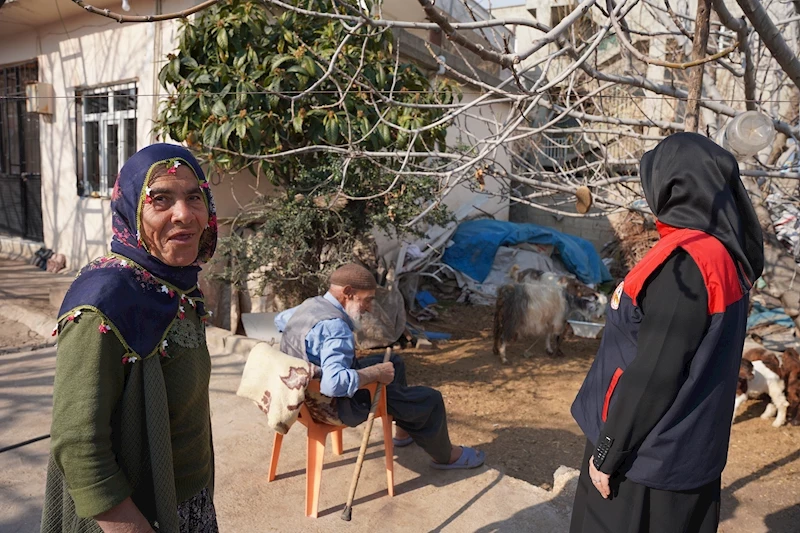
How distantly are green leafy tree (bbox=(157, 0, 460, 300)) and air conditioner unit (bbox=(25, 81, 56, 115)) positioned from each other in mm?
3913

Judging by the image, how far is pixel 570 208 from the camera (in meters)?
14.0

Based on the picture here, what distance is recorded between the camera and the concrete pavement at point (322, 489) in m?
3.05

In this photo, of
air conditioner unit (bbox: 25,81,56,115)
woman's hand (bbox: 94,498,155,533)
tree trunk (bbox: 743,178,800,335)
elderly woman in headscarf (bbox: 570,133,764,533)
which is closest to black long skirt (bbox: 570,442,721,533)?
elderly woman in headscarf (bbox: 570,133,764,533)

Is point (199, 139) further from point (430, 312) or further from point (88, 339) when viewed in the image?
point (88, 339)

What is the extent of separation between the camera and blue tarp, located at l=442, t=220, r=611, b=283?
32.5ft

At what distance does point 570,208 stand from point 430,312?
721 centimetres

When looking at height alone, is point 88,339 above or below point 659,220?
below

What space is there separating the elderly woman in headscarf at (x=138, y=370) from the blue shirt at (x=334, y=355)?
1259 mm

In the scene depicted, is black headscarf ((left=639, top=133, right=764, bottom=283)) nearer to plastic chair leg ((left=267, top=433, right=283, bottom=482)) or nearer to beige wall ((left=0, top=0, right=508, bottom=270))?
plastic chair leg ((left=267, top=433, right=283, bottom=482))

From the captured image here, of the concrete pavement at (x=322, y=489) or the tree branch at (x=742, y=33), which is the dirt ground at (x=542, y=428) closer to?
the concrete pavement at (x=322, y=489)

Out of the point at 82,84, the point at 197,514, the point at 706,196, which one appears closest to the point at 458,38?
the point at 706,196

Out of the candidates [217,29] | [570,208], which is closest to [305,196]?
[217,29]

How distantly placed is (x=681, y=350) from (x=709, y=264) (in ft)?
0.92

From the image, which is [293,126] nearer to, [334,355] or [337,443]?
[337,443]
